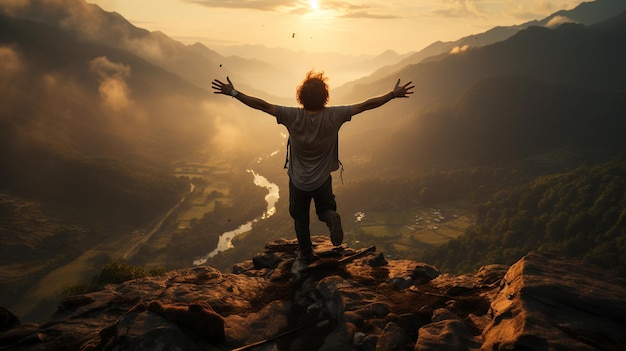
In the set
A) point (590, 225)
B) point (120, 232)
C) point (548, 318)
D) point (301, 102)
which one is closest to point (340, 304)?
point (548, 318)

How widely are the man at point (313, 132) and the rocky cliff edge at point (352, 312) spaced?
185cm

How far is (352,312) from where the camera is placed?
24.0 feet

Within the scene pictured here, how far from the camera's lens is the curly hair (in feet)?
24.3

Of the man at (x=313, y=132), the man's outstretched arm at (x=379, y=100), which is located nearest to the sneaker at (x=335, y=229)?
the man at (x=313, y=132)

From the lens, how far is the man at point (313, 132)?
24.7 feet

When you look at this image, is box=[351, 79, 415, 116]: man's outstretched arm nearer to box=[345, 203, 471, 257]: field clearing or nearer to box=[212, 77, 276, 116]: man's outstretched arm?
box=[212, 77, 276, 116]: man's outstretched arm

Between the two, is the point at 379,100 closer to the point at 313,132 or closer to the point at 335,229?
the point at 313,132

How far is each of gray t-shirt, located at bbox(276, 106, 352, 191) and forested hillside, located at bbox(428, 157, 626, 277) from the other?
118m

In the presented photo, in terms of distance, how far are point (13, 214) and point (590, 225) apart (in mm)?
270714

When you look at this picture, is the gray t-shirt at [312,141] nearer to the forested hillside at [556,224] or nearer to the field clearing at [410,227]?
the forested hillside at [556,224]

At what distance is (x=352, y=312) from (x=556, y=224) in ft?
507

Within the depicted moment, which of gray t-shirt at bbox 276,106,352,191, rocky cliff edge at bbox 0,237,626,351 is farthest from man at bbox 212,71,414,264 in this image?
rocky cliff edge at bbox 0,237,626,351

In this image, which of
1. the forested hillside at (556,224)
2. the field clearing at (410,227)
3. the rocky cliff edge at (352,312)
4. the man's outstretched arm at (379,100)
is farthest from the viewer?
the field clearing at (410,227)

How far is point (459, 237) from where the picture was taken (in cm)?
13525
